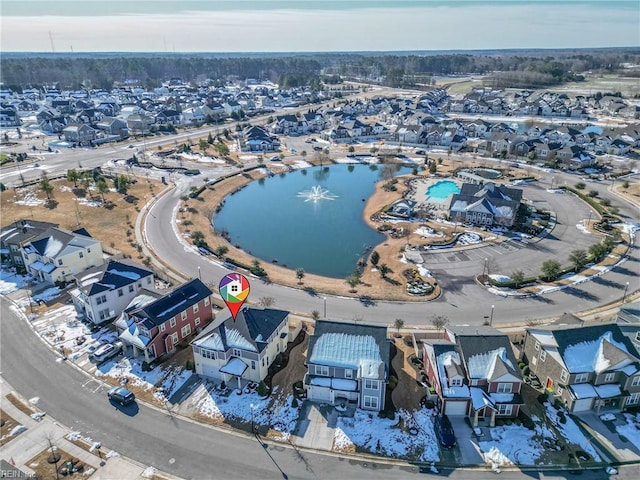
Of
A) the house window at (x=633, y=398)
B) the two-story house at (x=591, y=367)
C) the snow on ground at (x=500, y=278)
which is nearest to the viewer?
the two-story house at (x=591, y=367)

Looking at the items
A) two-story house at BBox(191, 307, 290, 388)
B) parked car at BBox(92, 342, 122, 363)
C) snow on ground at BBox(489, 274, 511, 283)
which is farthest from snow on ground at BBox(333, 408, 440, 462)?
snow on ground at BBox(489, 274, 511, 283)

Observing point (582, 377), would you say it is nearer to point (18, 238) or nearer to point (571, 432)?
point (571, 432)

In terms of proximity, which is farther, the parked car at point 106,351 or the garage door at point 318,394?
the parked car at point 106,351

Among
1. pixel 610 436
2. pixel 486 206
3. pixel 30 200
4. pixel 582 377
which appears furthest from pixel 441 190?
pixel 30 200

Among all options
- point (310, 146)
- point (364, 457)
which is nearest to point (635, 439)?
point (364, 457)

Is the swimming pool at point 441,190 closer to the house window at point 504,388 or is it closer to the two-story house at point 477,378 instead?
the two-story house at point 477,378

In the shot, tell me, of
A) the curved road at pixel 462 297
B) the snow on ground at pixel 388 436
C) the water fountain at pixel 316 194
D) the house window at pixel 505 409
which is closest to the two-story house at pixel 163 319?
the curved road at pixel 462 297

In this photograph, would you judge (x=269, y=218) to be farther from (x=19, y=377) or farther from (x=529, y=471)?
(x=529, y=471)
